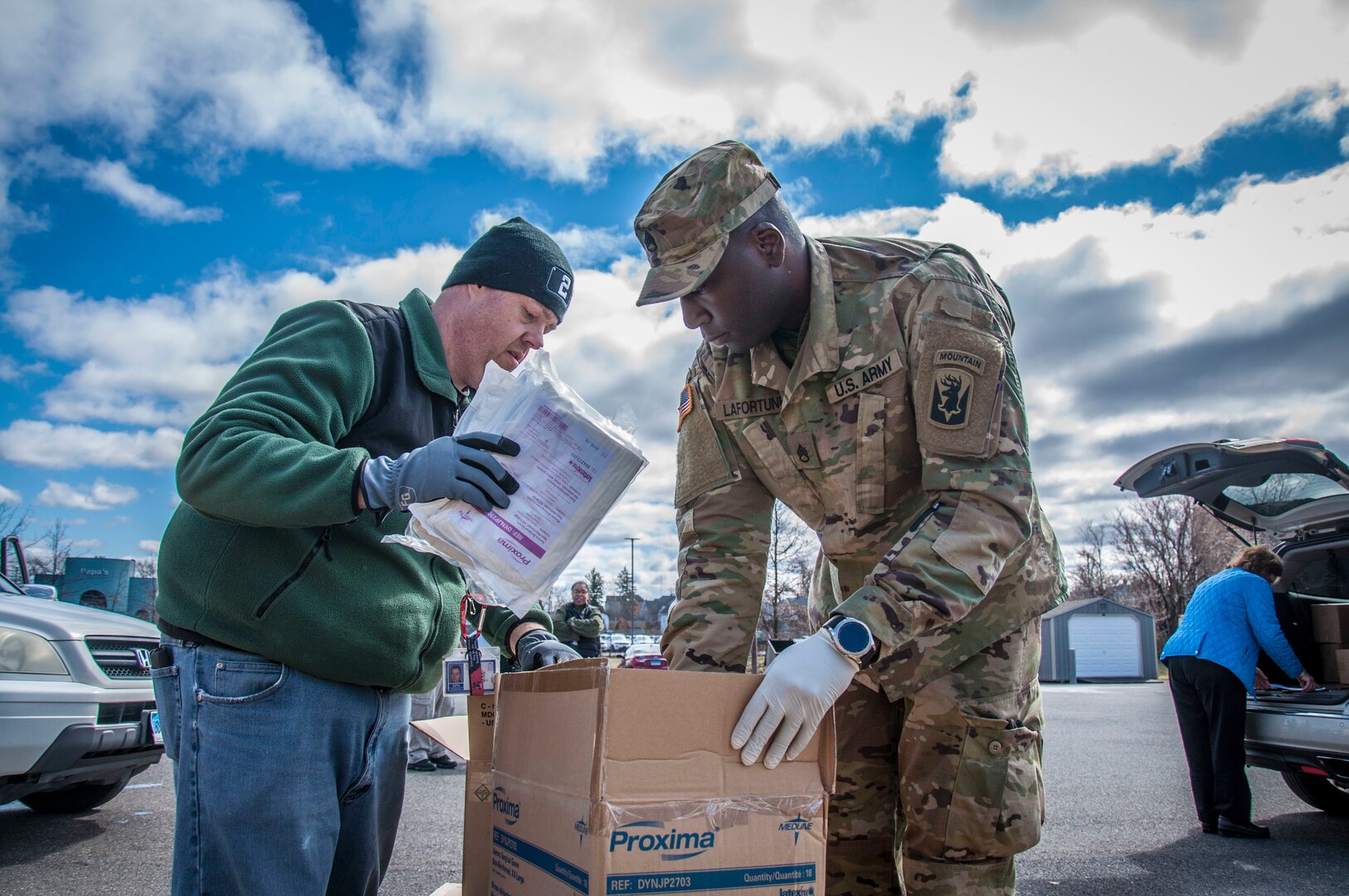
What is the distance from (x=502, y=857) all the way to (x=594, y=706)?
54cm

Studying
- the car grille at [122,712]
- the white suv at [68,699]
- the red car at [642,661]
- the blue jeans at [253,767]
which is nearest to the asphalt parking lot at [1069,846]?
the white suv at [68,699]

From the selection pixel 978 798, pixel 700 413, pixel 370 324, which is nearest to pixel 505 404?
pixel 370 324

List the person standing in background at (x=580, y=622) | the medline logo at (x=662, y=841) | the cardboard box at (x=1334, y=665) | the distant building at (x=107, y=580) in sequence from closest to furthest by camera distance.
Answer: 1. the medline logo at (x=662, y=841)
2. the cardboard box at (x=1334, y=665)
3. the person standing in background at (x=580, y=622)
4. the distant building at (x=107, y=580)

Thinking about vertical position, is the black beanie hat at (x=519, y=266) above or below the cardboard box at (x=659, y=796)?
above

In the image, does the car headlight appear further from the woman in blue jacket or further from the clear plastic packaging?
the woman in blue jacket

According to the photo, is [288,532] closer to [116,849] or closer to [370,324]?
[370,324]

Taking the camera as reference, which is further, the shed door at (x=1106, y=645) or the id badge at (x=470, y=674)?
the shed door at (x=1106, y=645)

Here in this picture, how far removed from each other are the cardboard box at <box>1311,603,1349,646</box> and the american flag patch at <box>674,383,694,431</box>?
4854 millimetres

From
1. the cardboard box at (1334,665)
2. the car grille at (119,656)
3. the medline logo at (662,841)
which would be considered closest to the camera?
the medline logo at (662,841)

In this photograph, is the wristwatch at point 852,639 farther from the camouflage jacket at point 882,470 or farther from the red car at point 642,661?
the red car at point 642,661

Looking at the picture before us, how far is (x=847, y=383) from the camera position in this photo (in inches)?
78.5

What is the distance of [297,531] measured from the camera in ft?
5.24

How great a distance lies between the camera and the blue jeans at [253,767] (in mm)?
1489

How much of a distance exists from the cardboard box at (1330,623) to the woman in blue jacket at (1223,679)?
0.29 m
